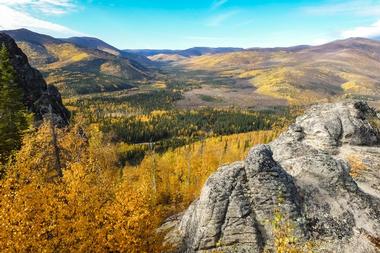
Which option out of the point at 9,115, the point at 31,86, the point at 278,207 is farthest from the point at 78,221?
the point at 31,86

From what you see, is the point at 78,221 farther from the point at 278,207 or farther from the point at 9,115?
the point at 9,115

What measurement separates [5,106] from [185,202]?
1835 inches

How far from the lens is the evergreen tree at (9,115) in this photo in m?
68.1

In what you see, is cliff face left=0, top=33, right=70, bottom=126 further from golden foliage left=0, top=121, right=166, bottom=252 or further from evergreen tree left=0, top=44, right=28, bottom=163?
golden foliage left=0, top=121, right=166, bottom=252

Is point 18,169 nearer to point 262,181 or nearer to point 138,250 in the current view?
point 138,250

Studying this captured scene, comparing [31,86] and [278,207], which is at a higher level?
[278,207]

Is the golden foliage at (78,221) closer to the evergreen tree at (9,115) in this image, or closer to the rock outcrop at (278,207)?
the rock outcrop at (278,207)

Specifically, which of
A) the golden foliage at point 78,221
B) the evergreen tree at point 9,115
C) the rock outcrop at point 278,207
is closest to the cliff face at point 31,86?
the evergreen tree at point 9,115

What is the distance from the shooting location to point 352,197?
1502 inches

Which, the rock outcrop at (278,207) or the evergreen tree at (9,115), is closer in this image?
the rock outcrop at (278,207)

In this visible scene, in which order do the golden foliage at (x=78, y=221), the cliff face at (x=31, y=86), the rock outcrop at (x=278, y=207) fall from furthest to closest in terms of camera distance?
the cliff face at (x=31, y=86)
the rock outcrop at (x=278, y=207)
the golden foliage at (x=78, y=221)

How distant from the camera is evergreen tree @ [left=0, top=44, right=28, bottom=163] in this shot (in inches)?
2680

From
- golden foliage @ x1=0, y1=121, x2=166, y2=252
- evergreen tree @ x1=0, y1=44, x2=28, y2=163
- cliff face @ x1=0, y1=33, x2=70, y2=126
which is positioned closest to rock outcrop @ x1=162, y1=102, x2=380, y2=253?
golden foliage @ x1=0, y1=121, x2=166, y2=252

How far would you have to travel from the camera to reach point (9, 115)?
7412 cm
